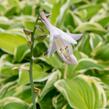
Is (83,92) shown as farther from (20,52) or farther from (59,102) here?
(20,52)

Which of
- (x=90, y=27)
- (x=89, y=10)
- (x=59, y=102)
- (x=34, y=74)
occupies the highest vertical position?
(x=89, y=10)

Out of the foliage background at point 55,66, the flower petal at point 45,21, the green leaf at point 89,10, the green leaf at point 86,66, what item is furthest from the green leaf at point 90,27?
the flower petal at point 45,21

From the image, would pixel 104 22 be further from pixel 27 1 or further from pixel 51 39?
pixel 51 39

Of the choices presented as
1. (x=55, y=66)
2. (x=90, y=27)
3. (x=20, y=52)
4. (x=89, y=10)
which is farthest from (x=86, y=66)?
(x=89, y=10)

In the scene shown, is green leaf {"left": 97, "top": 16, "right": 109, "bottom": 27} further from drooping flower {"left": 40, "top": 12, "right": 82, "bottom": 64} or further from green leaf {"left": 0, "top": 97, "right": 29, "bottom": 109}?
drooping flower {"left": 40, "top": 12, "right": 82, "bottom": 64}

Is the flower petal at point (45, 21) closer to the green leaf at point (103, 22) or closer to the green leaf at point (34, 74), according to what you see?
the green leaf at point (34, 74)

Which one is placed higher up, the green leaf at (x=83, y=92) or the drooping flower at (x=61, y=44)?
the drooping flower at (x=61, y=44)

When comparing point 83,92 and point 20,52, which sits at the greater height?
point 20,52
